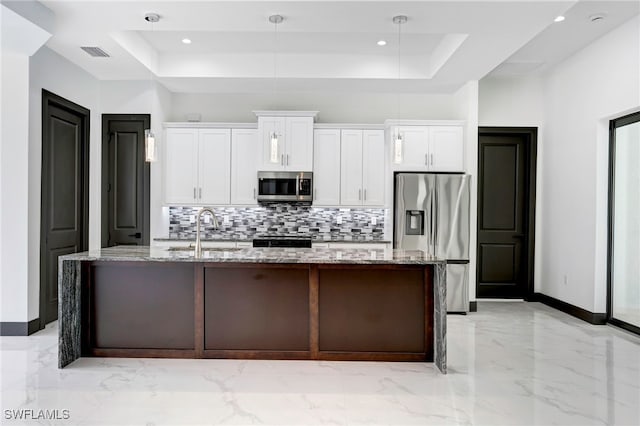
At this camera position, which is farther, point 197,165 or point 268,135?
point 197,165

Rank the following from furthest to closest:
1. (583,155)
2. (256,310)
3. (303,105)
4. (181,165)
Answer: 1. (303,105)
2. (181,165)
3. (583,155)
4. (256,310)

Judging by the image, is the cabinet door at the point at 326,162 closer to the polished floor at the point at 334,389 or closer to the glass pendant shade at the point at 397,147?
the glass pendant shade at the point at 397,147

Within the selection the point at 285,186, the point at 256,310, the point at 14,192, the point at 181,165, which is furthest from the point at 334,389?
the point at 181,165

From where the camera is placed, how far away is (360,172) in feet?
20.7

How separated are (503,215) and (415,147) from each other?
5.93ft

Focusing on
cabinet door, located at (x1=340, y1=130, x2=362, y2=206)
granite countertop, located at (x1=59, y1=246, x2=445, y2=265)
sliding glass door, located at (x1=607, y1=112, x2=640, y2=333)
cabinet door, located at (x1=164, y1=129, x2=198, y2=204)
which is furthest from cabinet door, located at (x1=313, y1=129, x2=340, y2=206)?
sliding glass door, located at (x1=607, y1=112, x2=640, y2=333)

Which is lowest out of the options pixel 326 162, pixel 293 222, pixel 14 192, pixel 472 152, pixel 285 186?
pixel 293 222

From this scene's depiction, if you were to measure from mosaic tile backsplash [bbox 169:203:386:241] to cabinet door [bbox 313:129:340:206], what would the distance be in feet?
1.37

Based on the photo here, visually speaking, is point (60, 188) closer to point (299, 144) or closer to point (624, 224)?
point (299, 144)

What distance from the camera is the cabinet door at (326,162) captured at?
20.7 ft

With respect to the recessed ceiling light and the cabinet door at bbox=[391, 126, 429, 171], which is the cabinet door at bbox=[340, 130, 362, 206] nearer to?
the cabinet door at bbox=[391, 126, 429, 171]

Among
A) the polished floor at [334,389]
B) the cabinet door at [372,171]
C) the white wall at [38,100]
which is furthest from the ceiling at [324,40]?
the polished floor at [334,389]

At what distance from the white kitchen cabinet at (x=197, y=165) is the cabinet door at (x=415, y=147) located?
237 centimetres

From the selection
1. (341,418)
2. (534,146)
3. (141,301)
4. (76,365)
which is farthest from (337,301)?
(534,146)
